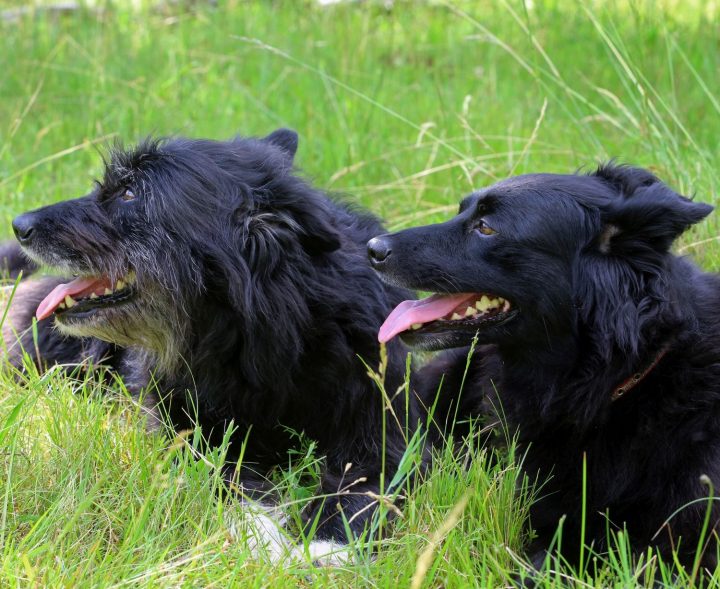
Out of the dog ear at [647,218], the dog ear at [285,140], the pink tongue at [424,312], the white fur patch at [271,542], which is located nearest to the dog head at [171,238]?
the pink tongue at [424,312]

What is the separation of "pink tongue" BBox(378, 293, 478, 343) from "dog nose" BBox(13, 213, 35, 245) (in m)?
1.33

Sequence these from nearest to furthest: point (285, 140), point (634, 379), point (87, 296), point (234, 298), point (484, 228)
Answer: point (634, 379), point (484, 228), point (234, 298), point (87, 296), point (285, 140)

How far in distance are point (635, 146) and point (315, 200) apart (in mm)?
2647

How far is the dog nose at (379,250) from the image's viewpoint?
10.1 feet

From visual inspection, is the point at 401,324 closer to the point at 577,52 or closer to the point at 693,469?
the point at 693,469

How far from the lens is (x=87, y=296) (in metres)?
3.43

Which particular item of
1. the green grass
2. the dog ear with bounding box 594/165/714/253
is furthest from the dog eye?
the green grass

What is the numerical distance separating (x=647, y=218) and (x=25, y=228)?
2161mm

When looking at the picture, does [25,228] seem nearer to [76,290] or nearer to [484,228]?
[76,290]

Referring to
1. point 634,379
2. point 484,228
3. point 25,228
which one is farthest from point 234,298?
point 634,379

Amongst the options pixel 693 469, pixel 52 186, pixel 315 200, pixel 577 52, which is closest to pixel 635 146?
pixel 577 52

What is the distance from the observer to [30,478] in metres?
2.79

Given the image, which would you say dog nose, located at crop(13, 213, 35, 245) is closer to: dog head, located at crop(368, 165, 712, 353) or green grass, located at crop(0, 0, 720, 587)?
green grass, located at crop(0, 0, 720, 587)

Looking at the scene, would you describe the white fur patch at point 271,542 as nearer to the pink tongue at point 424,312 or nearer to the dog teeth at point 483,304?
the pink tongue at point 424,312
